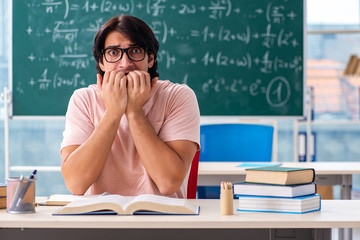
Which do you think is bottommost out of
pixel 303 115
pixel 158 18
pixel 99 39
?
pixel 303 115

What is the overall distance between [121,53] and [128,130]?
0.28 metres

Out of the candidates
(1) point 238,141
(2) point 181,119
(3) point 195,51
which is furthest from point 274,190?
(3) point 195,51

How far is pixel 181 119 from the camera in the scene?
1.71 m

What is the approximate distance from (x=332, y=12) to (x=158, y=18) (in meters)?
1.99

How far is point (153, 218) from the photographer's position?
1.17 m

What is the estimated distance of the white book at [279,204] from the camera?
1.25 m

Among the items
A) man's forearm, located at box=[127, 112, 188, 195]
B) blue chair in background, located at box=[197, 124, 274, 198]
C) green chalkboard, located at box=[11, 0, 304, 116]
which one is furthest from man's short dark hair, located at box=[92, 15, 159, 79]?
green chalkboard, located at box=[11, 0, 304, 116]

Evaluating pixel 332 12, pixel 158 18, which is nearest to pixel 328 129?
pixel 332 12

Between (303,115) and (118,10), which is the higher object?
(118,10)

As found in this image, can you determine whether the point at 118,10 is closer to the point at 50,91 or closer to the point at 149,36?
the point at 50,91

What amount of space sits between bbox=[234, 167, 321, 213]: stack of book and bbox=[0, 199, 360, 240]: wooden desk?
31 mm

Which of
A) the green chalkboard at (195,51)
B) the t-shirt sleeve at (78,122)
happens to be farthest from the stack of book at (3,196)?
the green chalkboard at (195,51)

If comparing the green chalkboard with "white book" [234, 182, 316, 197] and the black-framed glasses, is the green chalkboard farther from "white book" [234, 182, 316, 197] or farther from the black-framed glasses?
"white book" [234, 182, 316, 197]

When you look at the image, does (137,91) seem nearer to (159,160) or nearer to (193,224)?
(159,160)
